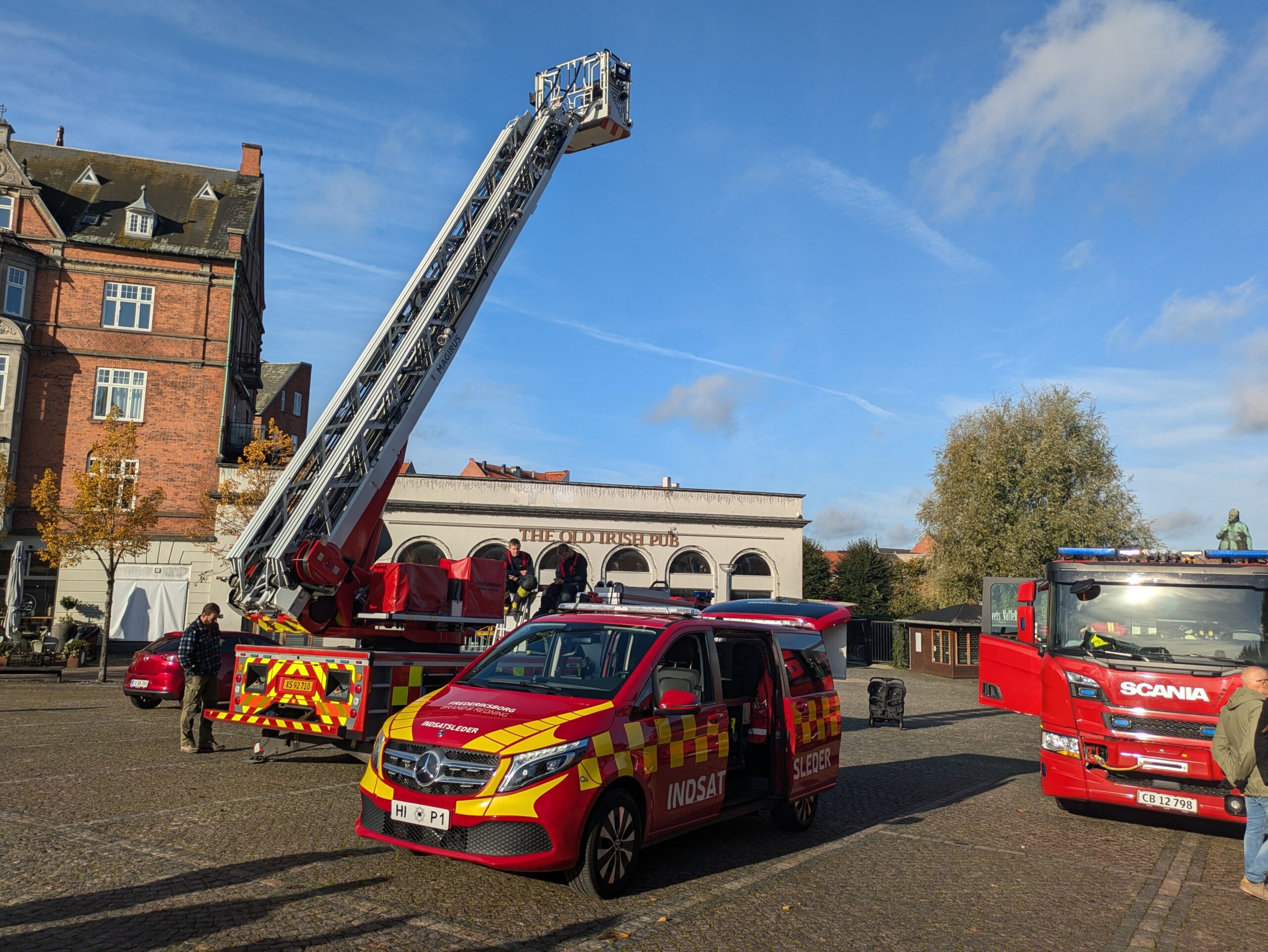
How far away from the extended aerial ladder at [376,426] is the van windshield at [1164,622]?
7.50 m

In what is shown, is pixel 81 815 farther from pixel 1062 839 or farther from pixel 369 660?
pixel 1062 839

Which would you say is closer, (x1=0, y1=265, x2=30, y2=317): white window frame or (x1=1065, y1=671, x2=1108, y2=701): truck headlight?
(x1=1065, y1=671, x2=1108, y2=701): truck headlight

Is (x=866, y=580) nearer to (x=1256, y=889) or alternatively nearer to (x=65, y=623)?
(x=65, y=623)

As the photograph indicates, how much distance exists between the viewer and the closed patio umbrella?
77.8 feet

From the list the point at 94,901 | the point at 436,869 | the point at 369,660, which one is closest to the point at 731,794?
the point at 436,869

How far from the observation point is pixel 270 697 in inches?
378

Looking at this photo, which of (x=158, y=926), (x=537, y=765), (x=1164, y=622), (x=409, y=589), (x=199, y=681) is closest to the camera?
(x=158, y=926)

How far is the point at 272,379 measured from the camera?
55.6 metres

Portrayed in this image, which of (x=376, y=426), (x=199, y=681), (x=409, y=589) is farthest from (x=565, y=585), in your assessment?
(x=199, y=681)

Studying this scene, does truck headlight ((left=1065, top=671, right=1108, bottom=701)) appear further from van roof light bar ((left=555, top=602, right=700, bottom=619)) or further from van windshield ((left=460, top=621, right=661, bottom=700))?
van windshield ((left=460, top=621, right=661, bottom=700))

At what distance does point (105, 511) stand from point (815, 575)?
153ft

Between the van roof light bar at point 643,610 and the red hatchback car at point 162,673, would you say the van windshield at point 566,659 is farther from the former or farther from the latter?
the red hatchback car at point 162,673

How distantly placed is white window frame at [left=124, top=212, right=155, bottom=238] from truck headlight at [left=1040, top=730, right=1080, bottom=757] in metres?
34.4

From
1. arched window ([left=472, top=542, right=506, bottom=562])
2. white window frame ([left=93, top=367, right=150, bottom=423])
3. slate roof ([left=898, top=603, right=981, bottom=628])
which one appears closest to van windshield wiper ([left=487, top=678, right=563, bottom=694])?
slate roof ([left=898, top=603, right=981, bottom=628])
